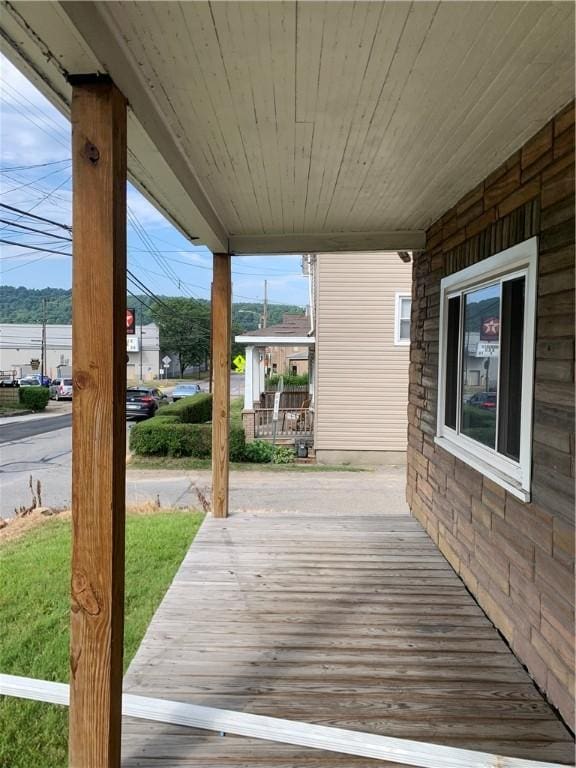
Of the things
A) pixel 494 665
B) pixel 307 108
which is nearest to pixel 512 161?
pixel 307 108

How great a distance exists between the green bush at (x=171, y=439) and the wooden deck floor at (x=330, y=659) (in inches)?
310

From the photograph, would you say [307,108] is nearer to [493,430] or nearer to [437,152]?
[437,152]

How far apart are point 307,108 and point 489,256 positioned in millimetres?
1422

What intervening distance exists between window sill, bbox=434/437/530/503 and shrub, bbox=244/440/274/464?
7.79m

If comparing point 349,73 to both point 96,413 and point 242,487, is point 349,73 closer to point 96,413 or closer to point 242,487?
point 96,413

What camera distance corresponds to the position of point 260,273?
134ft

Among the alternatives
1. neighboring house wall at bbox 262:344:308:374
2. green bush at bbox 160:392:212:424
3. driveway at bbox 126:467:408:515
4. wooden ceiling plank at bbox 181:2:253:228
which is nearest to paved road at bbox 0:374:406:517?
driveway at bbox 126:467:408:515

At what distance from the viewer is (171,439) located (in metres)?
11.7

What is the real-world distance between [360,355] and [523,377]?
829cm

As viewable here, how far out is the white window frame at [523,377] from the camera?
7.72 ft

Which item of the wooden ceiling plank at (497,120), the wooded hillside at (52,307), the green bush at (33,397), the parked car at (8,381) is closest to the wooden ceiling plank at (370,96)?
the wooden ceiling plank at (497,120)

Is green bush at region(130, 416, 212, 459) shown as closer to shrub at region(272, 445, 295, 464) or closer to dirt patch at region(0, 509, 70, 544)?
shrub at region(272, 445, 295, 464)

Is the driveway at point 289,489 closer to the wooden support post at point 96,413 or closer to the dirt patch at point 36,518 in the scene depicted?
the dirt patch at point 36,518

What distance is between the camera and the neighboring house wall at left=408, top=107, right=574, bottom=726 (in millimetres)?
2039
